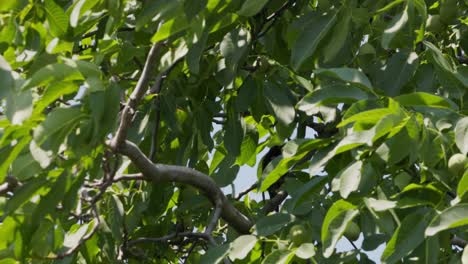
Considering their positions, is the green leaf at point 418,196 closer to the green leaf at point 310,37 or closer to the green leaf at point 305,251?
the green leaf at point 305,251

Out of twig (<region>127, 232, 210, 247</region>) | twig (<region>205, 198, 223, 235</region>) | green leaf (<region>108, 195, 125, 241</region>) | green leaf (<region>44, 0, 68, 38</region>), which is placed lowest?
twig (<region>127, 232, 210, 247</region>)

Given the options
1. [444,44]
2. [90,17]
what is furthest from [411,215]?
[444,44]

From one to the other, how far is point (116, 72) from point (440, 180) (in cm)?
107

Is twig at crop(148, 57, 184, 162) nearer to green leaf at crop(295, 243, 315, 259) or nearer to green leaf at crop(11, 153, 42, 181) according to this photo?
green leaf at crop(295, 243, 315, 259)

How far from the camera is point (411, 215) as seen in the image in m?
2.07

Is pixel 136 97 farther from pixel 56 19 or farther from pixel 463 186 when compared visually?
pixel 463 186

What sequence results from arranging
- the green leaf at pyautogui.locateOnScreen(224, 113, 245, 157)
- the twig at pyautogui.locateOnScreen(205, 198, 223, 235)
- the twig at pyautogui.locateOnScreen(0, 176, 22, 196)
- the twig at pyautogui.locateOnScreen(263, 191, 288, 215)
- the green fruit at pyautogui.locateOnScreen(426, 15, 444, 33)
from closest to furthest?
the twig at pyautogui.locateOnScreen(0, 176, 22, 196) → the twig at pyautogui.locateOnScreen(205, 198, 223, 235) → the green fruit at pyautogui.locateOnScreen(426, 15, 444, 33) → the green leaf at pyautogui.locateOnScreen(224, 113, 245, 157) → the twig at pyautogui.locateOnScreen(263, 191, 288, 215)

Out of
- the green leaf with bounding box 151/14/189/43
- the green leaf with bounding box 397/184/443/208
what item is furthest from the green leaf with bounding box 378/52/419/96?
the green leaf with bounding box 151/14/189/43

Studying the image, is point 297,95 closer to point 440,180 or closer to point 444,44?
point 444,44

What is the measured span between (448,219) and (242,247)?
591 mm

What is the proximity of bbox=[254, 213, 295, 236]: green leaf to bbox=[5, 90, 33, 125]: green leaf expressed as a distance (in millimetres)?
743

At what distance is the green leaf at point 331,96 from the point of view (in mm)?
2152

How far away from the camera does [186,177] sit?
272 centimetres

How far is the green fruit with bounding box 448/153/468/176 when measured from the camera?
6.91ft
